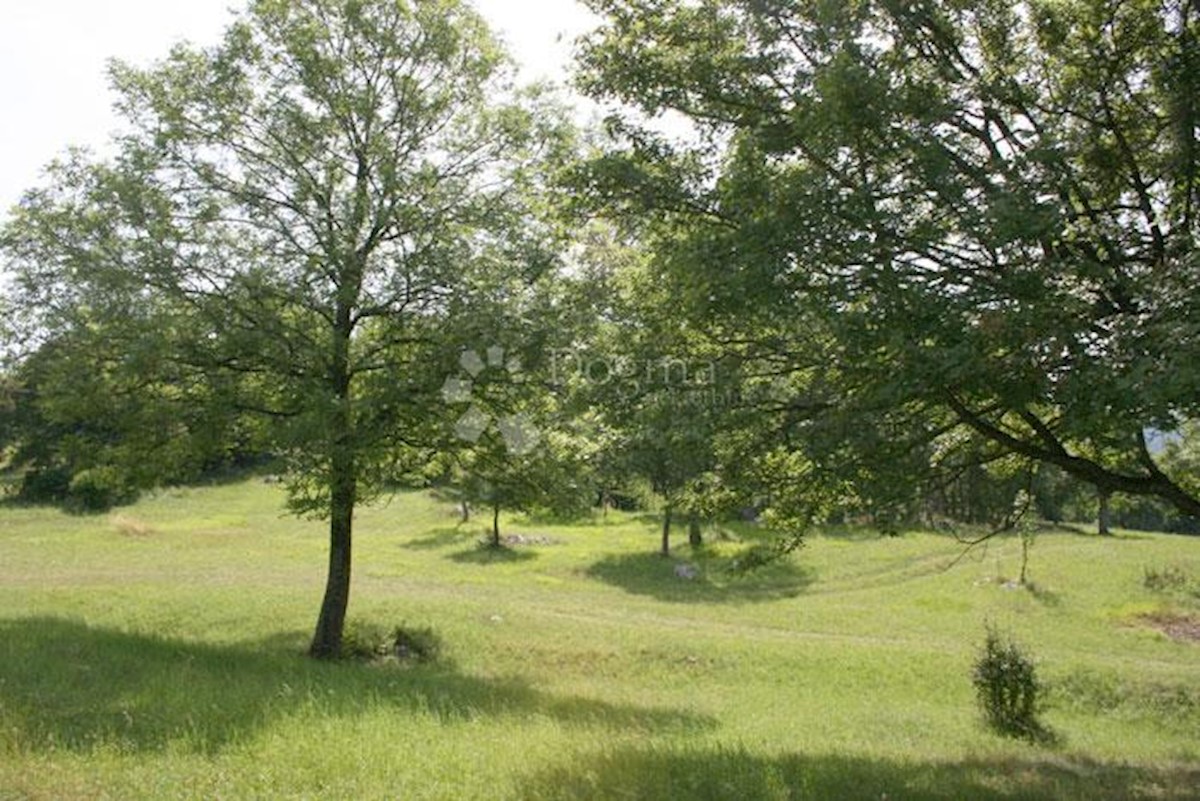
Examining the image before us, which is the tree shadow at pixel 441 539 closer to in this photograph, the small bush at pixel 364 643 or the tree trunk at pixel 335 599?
the small bush at pixel 364 643

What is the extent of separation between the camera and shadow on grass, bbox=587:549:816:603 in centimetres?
2941

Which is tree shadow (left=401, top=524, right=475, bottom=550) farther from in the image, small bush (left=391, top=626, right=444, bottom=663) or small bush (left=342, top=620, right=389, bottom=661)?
small bush (left=342, top=620, right=389, bottom=661)

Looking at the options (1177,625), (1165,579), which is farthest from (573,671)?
(1165,579)

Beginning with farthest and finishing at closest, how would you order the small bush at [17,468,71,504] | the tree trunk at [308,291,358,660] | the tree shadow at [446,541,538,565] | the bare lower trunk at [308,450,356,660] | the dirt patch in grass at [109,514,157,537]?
the small bush at [17,468,71,504]
the dirt patch in grass at [109,514,157,537]
the tree shadow at [446,541,538,565]
the bare lower trunk at [308,450,356,660]
the tree trunk at [308,291,358,660]

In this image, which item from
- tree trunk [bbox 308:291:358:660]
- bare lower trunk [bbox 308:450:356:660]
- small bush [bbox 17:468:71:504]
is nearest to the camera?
tree trunk [bbox 308:291:358:660]

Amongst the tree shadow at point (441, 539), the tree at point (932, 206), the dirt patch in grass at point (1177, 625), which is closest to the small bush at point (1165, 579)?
the dirt patch in grass at point (1177, 625)

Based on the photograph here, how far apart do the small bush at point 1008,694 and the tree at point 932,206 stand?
597cm

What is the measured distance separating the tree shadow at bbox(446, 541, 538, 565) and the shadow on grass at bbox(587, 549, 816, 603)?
11.5 ft

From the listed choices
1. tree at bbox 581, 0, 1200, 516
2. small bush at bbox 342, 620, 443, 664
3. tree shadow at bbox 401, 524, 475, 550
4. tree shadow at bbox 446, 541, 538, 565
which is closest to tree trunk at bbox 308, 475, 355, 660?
small bush at bbox 342, 620, 443, 664

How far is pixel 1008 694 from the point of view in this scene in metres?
14.2

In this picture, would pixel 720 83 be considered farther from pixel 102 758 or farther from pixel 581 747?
pixel 102 758

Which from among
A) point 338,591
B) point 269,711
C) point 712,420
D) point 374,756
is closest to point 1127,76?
point 712,420

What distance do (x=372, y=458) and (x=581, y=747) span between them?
5.84 metres

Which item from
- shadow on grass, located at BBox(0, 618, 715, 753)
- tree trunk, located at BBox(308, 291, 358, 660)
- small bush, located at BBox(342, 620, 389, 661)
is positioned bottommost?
small bush, located at BBox(342, 620, 389, 661)
